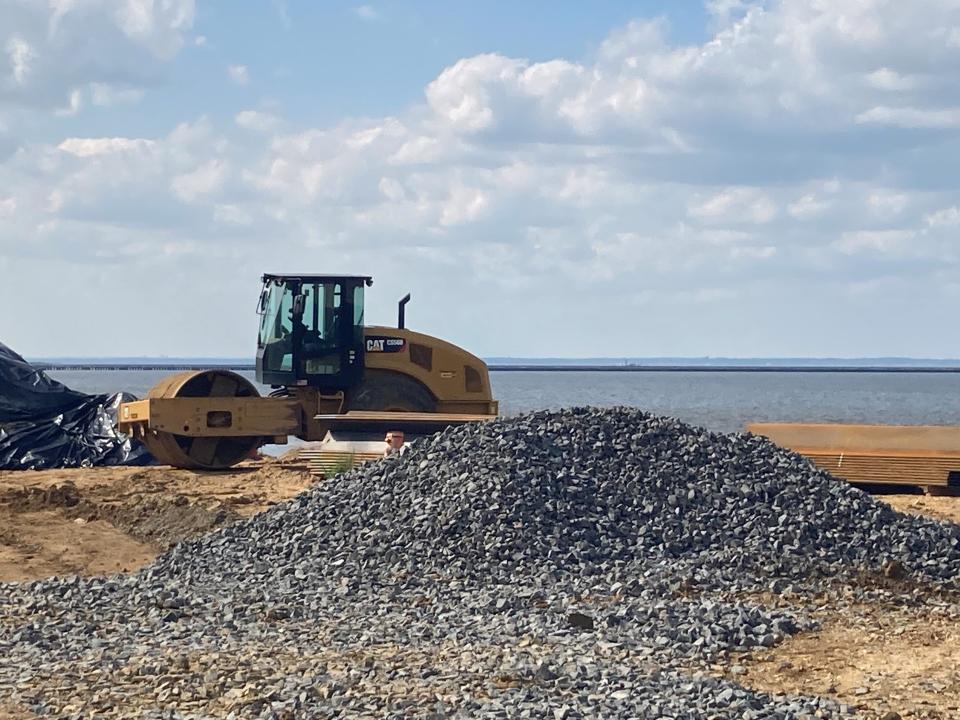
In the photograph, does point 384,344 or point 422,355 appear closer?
point 384,344

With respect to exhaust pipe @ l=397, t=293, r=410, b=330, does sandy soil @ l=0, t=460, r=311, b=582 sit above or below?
below

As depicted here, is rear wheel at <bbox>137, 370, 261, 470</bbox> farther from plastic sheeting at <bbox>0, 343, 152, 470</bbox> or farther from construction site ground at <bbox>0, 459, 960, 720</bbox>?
plastic sheeting at <bbox>0, 343, 152, 470</bbox>

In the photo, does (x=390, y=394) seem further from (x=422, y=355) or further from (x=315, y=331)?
(x=315, y=331)

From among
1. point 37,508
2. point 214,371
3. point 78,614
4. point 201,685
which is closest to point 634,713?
point 201,685

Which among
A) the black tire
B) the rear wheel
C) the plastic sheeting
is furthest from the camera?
the plastic sheeting

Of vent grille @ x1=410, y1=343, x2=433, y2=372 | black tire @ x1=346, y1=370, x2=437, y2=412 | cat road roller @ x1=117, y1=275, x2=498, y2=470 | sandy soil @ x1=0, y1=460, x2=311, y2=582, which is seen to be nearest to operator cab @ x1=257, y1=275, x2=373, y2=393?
cat road roller @ x1=117, y1=275, x2=498, y2=470

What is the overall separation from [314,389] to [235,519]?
5.32 metres

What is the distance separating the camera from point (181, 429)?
18812 mm

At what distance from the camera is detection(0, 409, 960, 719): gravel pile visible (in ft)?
25.5

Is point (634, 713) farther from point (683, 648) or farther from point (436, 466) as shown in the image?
point (436, 466)

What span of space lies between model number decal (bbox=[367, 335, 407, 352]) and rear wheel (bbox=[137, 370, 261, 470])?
1965 mm

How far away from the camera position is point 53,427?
2159 centimetres

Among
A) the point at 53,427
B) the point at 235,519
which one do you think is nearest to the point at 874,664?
the point at 235,519

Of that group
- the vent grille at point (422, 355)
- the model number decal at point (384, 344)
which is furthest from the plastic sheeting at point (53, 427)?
the vent grille at point (422, 355)
